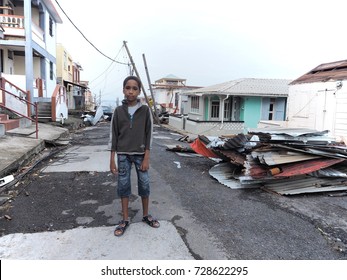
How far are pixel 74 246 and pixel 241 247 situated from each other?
1.73 meters

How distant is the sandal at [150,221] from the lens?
3.33 meters

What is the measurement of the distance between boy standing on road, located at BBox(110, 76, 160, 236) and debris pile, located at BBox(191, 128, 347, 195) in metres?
2.18

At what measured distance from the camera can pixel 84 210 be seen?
12.7ft

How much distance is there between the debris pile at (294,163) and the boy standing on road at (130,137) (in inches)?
85.8

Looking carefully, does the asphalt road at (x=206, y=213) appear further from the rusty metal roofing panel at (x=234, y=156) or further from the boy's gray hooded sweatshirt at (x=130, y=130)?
the boy's gray hooded sweatshirt at (x=130, y=130)

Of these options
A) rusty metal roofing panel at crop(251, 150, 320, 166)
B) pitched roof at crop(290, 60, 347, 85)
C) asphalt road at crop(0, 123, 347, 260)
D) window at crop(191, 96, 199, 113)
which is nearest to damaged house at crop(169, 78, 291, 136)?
window at crop(191, 96, 199, 113)

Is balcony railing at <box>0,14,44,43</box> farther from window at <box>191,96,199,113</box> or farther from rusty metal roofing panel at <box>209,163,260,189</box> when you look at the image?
rusty metal roofing panel at <box>209,163,260,189</box>

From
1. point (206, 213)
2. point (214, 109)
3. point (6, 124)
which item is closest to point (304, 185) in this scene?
point (206, 213)

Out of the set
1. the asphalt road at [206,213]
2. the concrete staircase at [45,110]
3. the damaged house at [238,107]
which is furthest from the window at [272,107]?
the asphalt road at [206,213]

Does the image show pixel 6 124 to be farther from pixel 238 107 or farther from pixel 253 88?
pixel 253 88

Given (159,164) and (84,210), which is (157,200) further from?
(159,164)

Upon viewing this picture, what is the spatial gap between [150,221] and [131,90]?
62.0 inches

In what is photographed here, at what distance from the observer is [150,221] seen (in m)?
3.37
